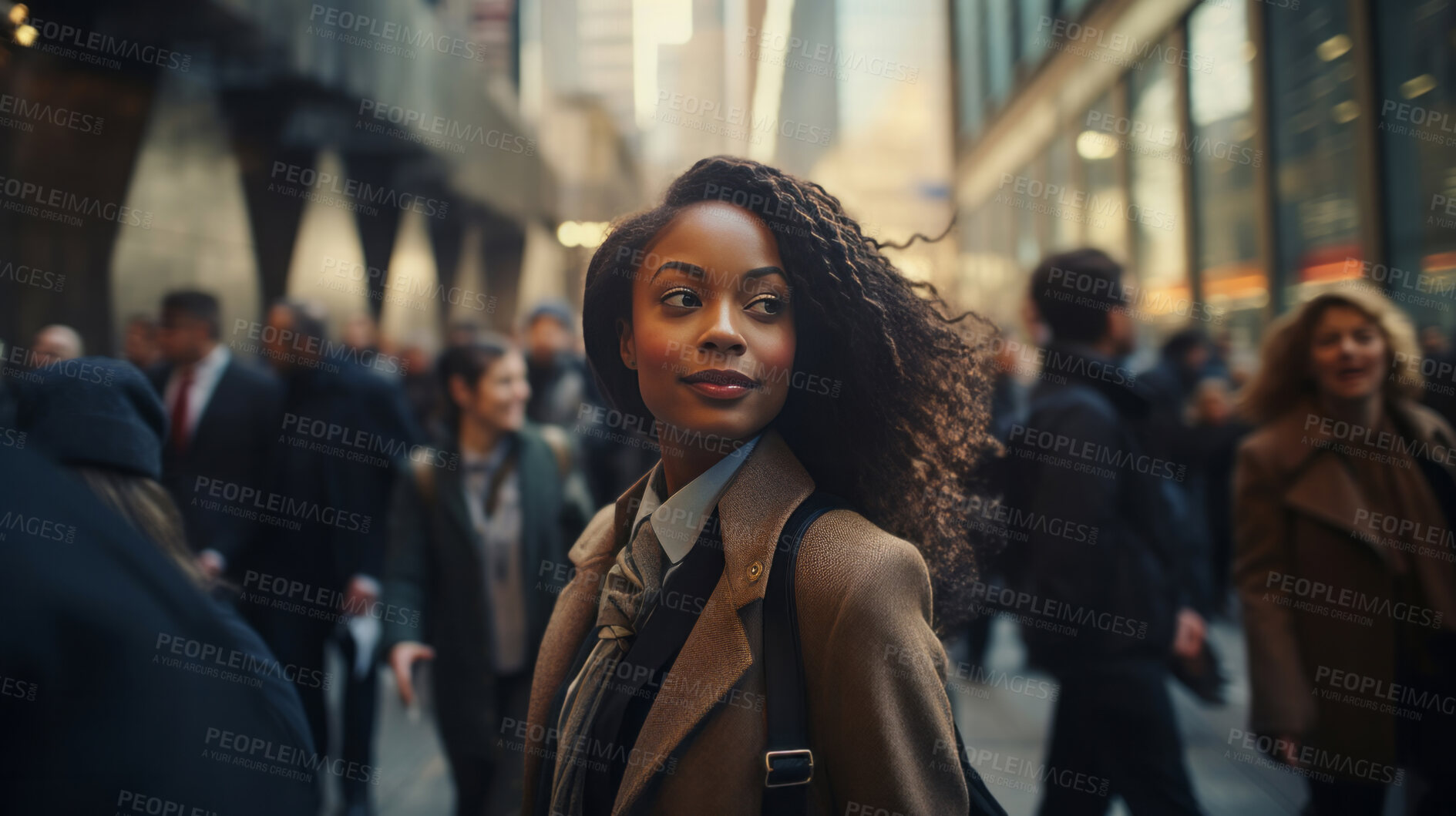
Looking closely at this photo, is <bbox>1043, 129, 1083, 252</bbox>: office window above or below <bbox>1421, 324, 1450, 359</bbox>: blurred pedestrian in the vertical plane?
above

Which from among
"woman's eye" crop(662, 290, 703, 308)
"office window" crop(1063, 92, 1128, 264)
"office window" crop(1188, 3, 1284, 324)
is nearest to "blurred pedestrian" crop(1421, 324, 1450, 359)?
"office window" crop(1188, 3, 1284, 324)

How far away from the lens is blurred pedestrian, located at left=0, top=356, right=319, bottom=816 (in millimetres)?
867

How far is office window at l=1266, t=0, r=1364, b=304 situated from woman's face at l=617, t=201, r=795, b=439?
8.65m

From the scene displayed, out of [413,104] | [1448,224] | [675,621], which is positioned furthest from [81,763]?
[413,104]

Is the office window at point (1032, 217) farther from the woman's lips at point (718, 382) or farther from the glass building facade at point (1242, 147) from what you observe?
the woman's lips at point (718, 382)

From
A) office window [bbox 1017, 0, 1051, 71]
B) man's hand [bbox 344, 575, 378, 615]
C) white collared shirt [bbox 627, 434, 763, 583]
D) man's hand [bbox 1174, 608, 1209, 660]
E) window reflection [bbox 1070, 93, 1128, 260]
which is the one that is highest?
office window [bbox 1017, 0, 1051, 71]

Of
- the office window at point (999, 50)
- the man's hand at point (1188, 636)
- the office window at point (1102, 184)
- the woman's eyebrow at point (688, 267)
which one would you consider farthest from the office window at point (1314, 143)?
the office window at point (999, 50)

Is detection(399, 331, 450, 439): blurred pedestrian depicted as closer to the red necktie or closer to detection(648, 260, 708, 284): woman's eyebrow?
the red necktie

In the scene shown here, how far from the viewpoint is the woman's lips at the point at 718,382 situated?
1.36 metres

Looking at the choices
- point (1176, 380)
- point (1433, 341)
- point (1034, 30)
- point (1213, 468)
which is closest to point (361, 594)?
point (1213, 468)

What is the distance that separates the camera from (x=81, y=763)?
2.85 feet

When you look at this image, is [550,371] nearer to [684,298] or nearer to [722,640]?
[684,298]

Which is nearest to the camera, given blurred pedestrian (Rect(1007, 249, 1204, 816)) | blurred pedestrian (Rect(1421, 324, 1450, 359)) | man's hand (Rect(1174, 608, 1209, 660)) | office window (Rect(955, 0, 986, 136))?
blurred pedestrian (Rect(1007, 249, 1204, 816))

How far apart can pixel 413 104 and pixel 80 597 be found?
11225 millimetres
